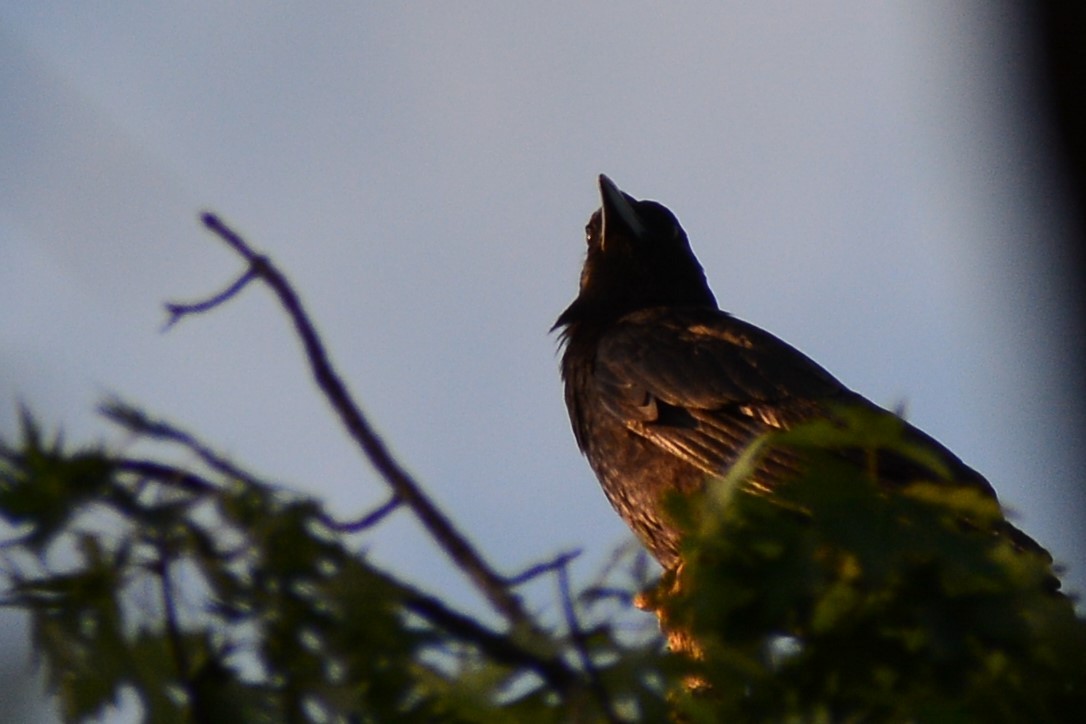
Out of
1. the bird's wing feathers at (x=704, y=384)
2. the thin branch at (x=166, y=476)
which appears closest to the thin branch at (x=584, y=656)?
the thin branch at (x=166, y=476)

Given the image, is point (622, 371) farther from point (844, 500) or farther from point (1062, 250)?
point (844, 500)

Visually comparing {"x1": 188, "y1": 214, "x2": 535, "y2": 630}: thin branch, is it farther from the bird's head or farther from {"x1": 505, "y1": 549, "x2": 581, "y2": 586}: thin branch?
the bird's head

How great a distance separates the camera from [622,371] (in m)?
6.44

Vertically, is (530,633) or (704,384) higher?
(704,384)

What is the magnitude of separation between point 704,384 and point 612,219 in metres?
1.59

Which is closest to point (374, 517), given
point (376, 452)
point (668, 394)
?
point (376, 452)

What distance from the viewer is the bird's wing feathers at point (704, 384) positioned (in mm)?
5980

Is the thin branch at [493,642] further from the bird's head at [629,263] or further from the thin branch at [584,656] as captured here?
the bird's head at [629,263]

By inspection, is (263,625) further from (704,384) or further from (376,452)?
(704,384)

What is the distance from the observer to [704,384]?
6.21 meters

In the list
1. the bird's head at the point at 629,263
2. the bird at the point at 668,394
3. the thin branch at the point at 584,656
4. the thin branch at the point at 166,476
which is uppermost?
the bird's head at the point at 629,263

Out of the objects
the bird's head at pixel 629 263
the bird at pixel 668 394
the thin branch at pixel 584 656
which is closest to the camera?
the thin branch at pixel 584 656

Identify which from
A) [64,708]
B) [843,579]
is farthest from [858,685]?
[64,708]

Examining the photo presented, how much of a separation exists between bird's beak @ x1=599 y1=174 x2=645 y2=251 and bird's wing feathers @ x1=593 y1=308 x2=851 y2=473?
84 centimetres
